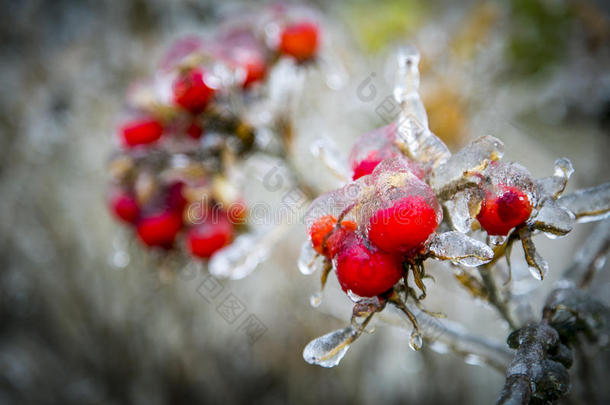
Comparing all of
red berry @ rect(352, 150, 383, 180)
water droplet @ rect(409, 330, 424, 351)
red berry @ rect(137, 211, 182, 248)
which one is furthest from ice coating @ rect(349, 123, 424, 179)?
red berry @ rect(137, 211, 182, 248)

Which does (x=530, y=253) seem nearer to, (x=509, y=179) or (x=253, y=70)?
(x=509, y=179)

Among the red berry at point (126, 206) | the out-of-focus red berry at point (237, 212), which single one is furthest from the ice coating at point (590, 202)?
the red berry at point (126, 206)

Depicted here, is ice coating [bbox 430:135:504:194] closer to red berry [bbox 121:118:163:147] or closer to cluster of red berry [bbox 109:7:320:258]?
cluster of red berry [bbox 109:7:320:258]

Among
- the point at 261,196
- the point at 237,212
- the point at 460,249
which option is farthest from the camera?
the point at 261,196

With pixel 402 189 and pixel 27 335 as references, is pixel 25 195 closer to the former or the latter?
pixel 27 335

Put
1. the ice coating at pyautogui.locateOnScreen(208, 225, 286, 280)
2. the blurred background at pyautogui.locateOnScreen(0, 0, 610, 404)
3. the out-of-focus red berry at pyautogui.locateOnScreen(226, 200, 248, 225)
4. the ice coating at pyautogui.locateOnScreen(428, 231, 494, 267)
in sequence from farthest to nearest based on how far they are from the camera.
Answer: the blurred background at pyautogui.locateOnScreen(0, 0, 610, 404) → the out-of-focus red berry at pyautogui.locateOnScreen(226, 200, 248, 225) → the ice coating at pyautogui.locateOnScreen(208, 225, 286, 280) → the ice coating at pyautogui.locateOnScreen(428, 231, 494, 267)

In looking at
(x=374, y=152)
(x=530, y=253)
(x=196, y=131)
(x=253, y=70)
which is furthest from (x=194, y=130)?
(x=530, y=253)
